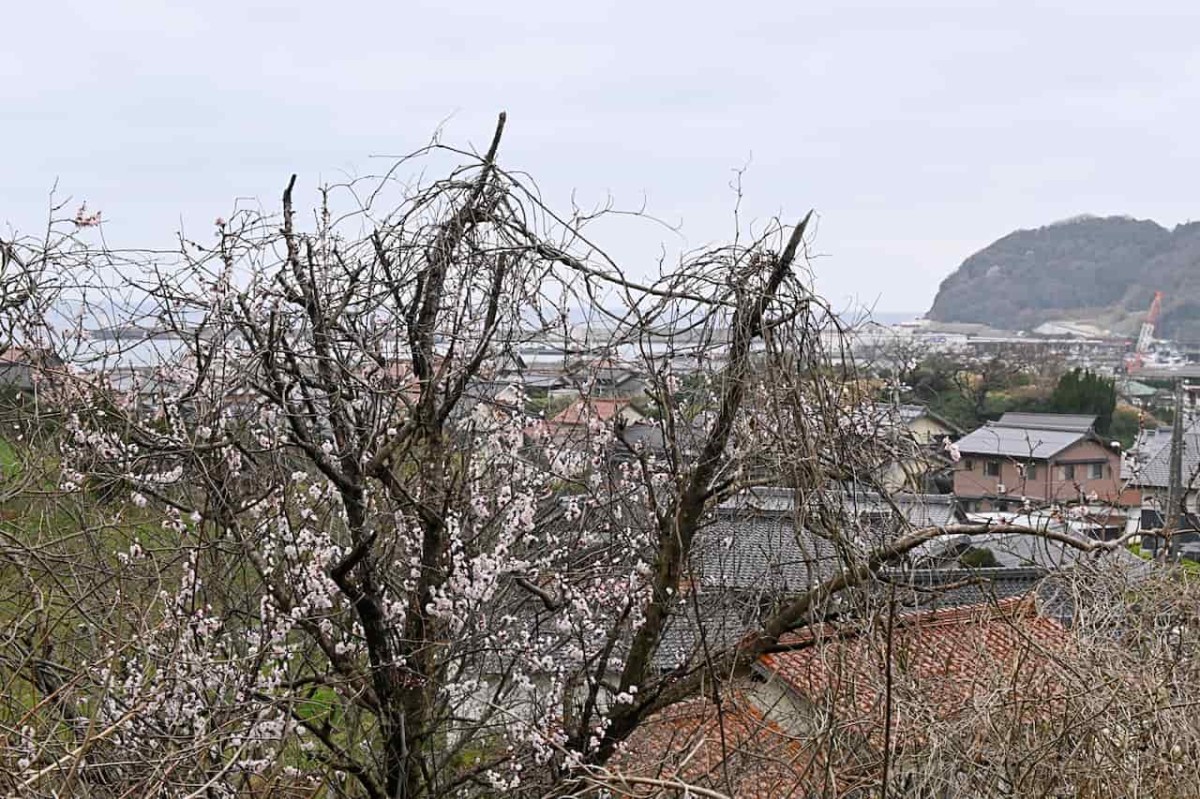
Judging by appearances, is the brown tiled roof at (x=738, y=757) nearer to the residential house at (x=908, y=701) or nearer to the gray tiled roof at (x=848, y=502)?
the residential house at (x=908, y=701)

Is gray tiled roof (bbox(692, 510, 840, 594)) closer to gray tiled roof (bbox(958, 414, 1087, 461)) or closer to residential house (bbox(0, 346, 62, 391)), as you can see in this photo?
residential house (bbox(0, 346, 62, 391))

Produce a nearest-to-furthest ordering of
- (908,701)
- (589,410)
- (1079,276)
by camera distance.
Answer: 1. (908,701)
2. (589,410)
3. (1079,276)

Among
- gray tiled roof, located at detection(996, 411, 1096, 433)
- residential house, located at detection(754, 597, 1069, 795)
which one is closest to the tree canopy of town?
residential house, located at detection(754, 597, 1069, 795)

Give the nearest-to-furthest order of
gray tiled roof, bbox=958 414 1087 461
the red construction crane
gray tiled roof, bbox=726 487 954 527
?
gray tiled roof, bbox=726 487 954 527
gray tiled roof, bbox=958 414 1087 461
the red construction crane

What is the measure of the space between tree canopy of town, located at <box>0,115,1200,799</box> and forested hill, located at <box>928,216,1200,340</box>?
61217 mm

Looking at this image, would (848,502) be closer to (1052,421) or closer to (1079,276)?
(1052,421)

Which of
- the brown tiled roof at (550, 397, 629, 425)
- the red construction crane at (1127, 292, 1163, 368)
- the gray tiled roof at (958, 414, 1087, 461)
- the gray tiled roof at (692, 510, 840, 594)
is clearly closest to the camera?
the gray tiled roof at (692, 510, 840, 594)

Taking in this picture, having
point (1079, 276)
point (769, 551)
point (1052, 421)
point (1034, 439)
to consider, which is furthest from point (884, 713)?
point (1079, 276)

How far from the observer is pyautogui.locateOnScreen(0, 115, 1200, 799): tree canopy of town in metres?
2.54

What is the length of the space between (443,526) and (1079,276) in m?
70.6

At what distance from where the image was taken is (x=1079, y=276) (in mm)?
66375

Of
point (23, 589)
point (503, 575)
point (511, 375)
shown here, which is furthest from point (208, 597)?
point (511, 375)

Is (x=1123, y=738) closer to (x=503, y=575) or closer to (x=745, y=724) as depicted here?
(x=745, y=724)

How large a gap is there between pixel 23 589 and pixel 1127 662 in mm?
3258
